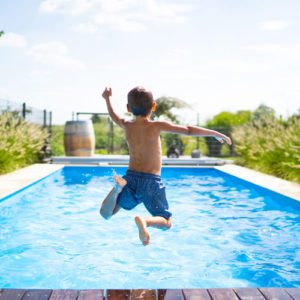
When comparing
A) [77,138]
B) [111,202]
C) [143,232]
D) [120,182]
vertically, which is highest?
[77,138]

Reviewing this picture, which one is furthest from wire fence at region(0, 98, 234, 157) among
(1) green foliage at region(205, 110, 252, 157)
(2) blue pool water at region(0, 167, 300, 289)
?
(2) blue pool water at region(0, 167, 300, 289)

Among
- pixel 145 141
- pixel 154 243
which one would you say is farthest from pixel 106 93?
pixel 154 243

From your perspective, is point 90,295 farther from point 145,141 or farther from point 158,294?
point 145,141

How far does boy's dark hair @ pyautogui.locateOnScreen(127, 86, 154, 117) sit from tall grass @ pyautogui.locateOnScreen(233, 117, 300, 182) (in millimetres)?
4592

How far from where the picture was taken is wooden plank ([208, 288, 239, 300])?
2.21 metres

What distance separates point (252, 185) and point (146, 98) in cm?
527

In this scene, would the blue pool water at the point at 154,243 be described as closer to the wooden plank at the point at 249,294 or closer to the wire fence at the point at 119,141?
the wooden plank at the point at 249,294

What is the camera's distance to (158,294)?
2303 mm

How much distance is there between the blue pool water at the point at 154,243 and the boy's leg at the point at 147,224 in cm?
84

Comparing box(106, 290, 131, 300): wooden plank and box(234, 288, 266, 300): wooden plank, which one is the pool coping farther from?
box(106, 290, 131, 300): wooden plank

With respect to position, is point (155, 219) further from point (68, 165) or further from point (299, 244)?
point (68, 165)

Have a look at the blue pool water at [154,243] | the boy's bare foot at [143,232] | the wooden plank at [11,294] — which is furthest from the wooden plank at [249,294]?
the wooden plank at [11,294]

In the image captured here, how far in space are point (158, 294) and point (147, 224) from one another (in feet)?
1.39

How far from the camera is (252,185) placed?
24.1ft
